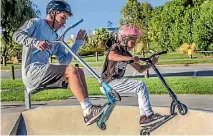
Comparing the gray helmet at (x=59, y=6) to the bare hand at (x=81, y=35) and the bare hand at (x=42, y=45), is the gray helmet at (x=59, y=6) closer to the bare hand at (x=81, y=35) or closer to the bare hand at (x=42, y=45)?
the bare hand at (x=81, y=35)

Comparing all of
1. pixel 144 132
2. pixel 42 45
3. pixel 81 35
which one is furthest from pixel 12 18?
pixel 144 132

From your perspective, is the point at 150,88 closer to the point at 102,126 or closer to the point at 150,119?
the point at 150,119

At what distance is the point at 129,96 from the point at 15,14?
2.42 meters

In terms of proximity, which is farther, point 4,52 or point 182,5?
point 182,5

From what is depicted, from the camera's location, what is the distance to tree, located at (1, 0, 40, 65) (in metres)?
6.57

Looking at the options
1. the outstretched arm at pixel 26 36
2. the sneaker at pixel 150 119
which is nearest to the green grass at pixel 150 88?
the sneaker at pixel 150 119

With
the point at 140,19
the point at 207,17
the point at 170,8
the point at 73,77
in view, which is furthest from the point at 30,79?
the point at 207,17

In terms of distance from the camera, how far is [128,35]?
428 cm

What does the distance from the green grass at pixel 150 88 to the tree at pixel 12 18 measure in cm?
77

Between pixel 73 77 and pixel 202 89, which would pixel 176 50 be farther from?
pixel 73 77

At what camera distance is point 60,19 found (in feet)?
13.8

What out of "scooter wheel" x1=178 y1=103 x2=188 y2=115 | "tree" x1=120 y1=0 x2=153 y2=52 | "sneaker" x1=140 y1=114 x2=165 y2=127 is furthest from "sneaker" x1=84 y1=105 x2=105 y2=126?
"tree" x1=120 y1=0 x2=153 y2=52

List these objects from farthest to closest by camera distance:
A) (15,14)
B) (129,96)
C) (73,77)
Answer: (129,96) → (15,14) → (73,77)

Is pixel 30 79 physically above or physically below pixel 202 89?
above
